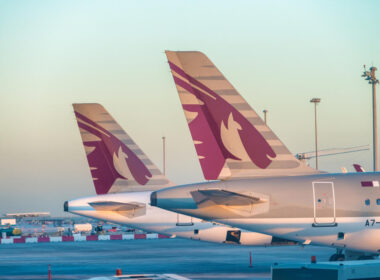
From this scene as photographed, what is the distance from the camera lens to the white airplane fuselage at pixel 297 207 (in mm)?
30734

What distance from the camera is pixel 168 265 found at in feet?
147

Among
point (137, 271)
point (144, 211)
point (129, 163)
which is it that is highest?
point (129, 163)

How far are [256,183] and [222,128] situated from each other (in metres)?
→ 2.63

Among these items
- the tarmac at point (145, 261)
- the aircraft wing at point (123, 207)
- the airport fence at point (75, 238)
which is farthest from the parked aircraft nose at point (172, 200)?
the airport fence at point (75, 238)

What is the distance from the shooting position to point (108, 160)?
160 ft

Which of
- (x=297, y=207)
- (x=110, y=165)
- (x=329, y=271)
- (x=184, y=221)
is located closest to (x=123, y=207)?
(x=184, y=221)

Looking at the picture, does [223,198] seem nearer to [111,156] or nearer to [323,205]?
[323,205]

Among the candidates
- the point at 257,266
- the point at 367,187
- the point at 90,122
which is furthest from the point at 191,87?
the point at 90,122

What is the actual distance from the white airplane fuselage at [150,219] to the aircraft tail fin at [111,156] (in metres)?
2.66

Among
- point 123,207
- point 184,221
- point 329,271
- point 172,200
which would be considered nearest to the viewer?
point 329,271

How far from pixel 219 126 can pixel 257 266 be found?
1409cm

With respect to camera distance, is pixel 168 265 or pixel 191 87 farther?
pixel 168 265

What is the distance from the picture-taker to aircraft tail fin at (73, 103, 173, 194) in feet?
159

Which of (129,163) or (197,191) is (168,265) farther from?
(197,191)
